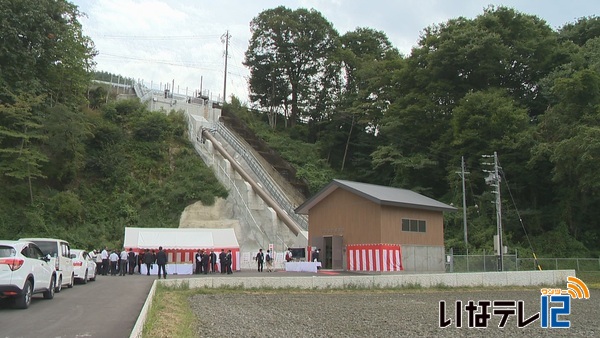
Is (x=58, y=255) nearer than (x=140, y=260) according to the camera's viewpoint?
Yes

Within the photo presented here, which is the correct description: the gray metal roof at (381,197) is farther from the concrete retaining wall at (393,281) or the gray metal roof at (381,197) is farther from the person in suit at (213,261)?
the person in suit at (213,261)

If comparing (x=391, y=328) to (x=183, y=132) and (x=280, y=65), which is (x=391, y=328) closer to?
(x=183, y=132)

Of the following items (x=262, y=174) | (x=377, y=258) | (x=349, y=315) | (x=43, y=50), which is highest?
(x=43, y=50)

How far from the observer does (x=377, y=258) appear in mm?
30219

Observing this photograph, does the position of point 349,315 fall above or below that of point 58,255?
below

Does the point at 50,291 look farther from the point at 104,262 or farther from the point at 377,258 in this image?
the point at 377,258

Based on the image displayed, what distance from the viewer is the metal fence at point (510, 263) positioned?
32.4 meters

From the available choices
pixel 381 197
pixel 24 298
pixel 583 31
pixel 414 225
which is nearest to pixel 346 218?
pixel 381 197

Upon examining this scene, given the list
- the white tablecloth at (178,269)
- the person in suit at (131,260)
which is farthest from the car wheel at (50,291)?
the white tablecloth at (178,269)

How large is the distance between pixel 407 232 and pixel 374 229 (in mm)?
2550

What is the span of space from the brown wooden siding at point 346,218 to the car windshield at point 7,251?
2058cm

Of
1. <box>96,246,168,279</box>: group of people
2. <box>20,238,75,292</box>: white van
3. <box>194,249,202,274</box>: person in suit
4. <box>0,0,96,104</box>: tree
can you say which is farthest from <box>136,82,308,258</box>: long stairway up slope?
<box>20,238,75,292</box>: white van

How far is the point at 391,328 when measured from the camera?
1323 cm

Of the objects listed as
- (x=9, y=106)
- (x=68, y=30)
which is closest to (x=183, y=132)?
(x=68, y=30)
